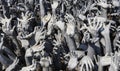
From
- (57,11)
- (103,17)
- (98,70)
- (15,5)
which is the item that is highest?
(15,5)

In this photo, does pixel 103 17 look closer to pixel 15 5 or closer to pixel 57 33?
pixel 57 33

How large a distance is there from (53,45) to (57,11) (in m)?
0.90

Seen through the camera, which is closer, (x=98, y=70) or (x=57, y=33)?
(x=98, y=70)

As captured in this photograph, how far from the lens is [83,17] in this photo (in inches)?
177

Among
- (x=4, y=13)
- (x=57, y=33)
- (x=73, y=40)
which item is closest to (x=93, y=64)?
(x=73, y=40)

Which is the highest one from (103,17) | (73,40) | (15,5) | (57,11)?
(15,5)

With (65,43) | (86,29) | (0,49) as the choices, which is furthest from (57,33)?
(0,49)

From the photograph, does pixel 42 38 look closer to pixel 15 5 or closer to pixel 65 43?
pixel 65 43

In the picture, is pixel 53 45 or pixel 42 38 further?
pixel 53 45

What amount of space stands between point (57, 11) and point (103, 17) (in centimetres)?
74

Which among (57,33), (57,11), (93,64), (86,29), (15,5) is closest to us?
(93,64)

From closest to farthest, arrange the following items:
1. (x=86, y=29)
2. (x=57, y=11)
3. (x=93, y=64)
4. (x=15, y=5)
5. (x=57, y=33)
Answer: (x=93, y=64) → (x=86, y=29) → (x=57, y=33) → (x=57, y=11) → (x=15, y=5)

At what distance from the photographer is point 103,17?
448cm

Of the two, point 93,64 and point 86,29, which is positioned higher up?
point 86,29
